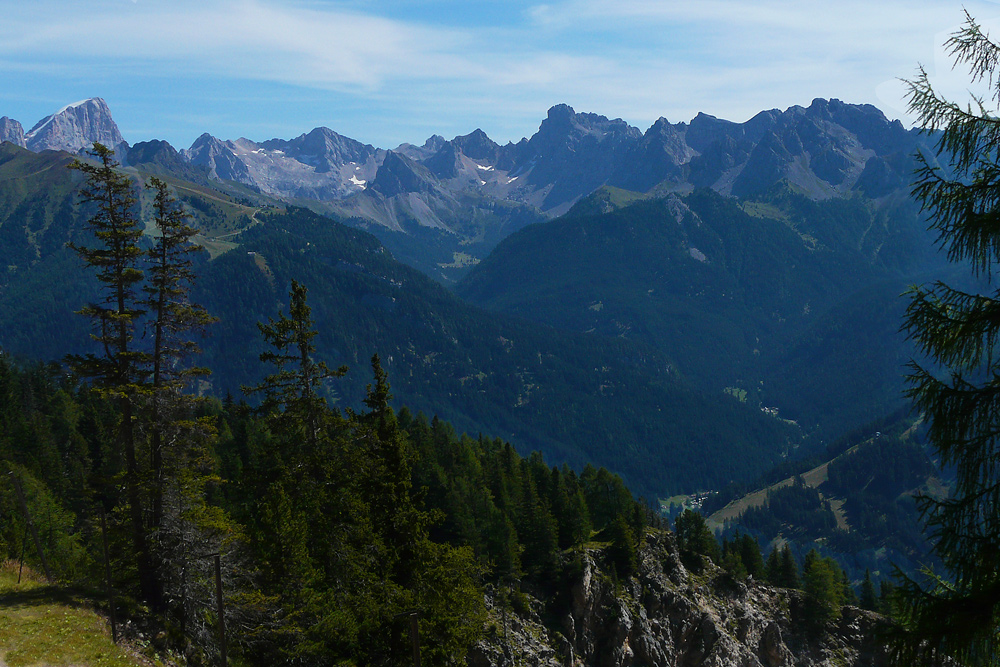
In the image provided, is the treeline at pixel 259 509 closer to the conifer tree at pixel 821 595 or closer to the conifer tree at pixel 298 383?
the conifer tree at pixel 298 383

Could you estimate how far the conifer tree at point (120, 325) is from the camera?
29406 millimetres

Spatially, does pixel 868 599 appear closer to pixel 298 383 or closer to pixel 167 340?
pixel 298 383

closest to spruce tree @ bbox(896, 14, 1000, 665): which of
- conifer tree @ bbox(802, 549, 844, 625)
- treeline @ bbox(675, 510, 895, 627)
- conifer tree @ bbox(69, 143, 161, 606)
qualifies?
conifer tree @ bbox(69, 143, 161, 606)

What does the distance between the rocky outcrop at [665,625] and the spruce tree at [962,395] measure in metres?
39.9

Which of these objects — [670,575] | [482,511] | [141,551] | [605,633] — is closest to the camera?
[141,551]

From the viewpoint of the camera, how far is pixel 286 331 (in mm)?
33656

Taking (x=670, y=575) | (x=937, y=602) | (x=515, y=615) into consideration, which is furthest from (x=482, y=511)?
(x=937, y=602)

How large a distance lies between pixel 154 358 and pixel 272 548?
1085 centimetres

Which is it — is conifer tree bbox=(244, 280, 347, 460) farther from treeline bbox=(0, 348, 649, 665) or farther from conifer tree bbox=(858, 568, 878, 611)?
conifer tree bbox=(858, 568, 878, 611)

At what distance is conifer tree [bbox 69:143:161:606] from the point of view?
29.4 metres

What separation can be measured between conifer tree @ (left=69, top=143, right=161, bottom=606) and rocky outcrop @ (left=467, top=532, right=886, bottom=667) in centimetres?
2549

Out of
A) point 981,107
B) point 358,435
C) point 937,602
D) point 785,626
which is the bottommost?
point 785,626

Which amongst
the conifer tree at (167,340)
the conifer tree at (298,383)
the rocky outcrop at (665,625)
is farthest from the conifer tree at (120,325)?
the rocky outcrop at (665,625)

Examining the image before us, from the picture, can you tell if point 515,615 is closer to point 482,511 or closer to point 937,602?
point 482,511
